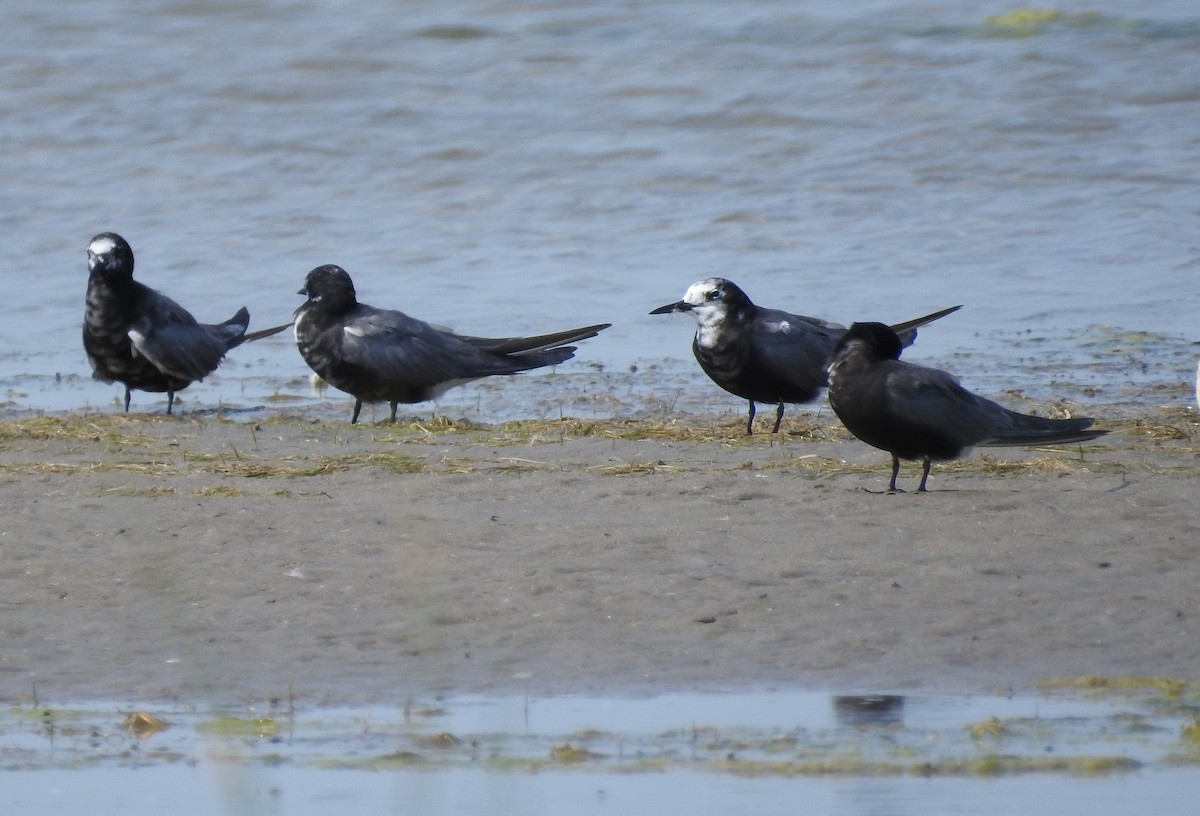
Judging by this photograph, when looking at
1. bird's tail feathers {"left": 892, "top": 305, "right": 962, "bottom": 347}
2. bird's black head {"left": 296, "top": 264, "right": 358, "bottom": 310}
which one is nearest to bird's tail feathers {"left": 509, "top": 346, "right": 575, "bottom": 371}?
bird's black head {"left": 296, "top": 264, "right": 358, "bottom": 310}

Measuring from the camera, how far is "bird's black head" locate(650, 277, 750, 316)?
8836mm

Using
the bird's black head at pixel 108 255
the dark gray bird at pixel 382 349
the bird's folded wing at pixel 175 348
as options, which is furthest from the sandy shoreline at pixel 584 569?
the bird's black head at pixel 108 255

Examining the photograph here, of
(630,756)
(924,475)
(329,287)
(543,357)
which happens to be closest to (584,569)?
(924,475)

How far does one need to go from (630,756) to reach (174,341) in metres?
6.02

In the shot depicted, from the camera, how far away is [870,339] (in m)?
7.22

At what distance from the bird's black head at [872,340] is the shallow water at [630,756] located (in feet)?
8.54

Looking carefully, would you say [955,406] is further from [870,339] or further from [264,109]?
[264,109]

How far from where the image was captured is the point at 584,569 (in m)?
5.98

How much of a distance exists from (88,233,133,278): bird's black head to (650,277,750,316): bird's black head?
2.89 m

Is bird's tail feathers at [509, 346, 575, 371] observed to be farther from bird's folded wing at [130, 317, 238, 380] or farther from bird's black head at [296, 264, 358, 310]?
bird's folded wing at [130, 317, 238, 380]

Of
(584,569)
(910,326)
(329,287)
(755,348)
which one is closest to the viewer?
(584,569)

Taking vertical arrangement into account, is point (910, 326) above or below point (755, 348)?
above

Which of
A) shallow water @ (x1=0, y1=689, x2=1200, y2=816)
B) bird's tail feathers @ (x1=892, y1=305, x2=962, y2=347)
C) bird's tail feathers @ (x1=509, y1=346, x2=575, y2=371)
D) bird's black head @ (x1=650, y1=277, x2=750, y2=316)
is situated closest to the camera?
shallow water @ (x1=0, y1=689, x2=1200, y2=816)

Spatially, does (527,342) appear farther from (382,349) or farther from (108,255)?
(108,255)
